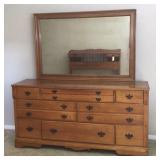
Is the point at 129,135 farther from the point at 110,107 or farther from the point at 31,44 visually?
the point at 31,44

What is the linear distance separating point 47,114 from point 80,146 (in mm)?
555

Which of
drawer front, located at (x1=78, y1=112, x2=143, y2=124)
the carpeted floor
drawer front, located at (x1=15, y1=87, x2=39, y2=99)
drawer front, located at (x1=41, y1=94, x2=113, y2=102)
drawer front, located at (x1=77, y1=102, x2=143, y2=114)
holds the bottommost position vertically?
the carpeted floor

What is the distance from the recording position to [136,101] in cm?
275

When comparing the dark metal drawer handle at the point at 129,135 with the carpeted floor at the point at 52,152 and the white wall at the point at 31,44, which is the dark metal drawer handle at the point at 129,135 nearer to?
the carpeted floor at the point at 52,152

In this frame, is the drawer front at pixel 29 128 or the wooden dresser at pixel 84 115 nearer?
the wooden dresser at pixel 84 115

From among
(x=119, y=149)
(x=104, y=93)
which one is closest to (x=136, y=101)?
(x=104, y=93)

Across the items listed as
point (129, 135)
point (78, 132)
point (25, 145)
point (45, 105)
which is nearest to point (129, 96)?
point (129, 135)

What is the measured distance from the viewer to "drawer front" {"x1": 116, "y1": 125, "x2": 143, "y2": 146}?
2801 mm

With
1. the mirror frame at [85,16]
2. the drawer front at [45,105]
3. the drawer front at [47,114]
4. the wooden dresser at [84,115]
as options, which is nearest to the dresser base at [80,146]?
the wooden dresser at [84,115]

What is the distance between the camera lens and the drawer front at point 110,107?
9.07 feet

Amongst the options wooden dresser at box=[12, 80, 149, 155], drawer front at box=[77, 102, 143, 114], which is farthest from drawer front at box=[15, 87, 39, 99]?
drawer front at box=[77, 102, 143, 114]

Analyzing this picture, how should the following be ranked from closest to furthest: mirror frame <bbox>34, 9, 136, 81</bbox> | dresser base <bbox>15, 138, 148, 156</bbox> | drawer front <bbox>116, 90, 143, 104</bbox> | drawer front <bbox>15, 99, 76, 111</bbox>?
drawer front <bbox>116, 90, 143, 104</bbox>, dresser base <bbox>15, 138, 148, 156</bbox>, drawer front <bbox>15, 99, 76, 111</bbox>, mirror frame <bbox>34, 9, 136, 81</bbox>

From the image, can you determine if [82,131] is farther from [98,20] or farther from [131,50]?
[98,20]

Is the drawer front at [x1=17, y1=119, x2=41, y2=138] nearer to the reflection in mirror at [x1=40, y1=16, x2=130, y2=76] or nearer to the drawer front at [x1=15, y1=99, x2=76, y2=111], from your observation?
the drawer front at [x1=15, y1=99, x2=76, y2=111]
